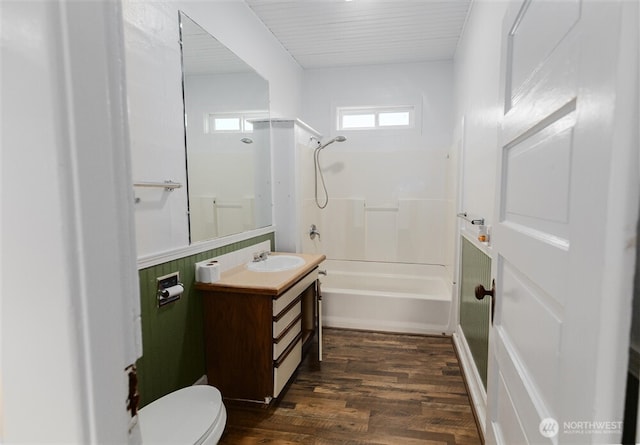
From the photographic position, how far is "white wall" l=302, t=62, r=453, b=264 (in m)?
3.66

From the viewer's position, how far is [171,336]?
1.83 m

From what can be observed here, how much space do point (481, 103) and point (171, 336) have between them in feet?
7.58

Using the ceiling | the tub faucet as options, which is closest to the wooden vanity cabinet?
the tub faucet

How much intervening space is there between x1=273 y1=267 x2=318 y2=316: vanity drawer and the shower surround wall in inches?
34.4

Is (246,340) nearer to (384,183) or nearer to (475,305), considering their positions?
(475,305)

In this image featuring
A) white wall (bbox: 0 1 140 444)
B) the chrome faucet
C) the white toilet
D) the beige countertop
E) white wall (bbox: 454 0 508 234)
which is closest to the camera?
white wall (bbox: 0 1 140 444)

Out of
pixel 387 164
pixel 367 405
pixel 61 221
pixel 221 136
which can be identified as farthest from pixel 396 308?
pixel 61 221

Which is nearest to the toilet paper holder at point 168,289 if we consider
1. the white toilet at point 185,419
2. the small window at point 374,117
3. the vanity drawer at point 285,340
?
the white toilet at point 185,419

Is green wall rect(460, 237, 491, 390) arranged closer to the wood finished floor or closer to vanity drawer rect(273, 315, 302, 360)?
the wood finished floor

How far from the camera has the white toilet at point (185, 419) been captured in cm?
119

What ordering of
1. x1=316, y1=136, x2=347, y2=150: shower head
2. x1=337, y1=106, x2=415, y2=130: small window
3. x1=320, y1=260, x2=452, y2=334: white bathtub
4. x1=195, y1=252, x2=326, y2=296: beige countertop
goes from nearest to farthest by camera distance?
x1=195, y1=252, x2=326, y2=296: beige countertop
x1=320, y1=260, x2=452, y2=334: white bathtub
x1=316, y1=136, x2=347, y2=150: shower head
x1=337, y1=106, x2=415, y2=130: small window

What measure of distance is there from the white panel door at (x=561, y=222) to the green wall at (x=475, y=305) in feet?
2.96

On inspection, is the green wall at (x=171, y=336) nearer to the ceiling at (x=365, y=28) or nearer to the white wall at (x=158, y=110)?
the white wall at (x=158, y=110)

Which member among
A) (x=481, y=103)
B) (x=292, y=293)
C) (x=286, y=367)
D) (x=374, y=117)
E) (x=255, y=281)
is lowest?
(x=286, y=367)
